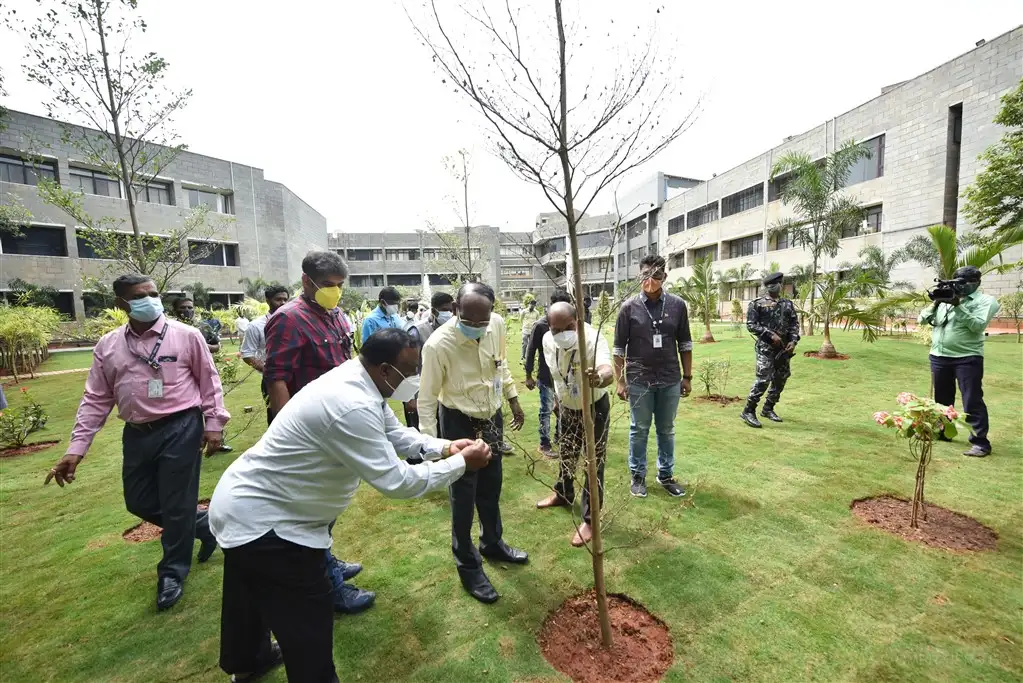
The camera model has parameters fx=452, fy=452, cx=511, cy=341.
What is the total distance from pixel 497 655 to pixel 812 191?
1441 cm

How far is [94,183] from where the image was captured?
2762cm

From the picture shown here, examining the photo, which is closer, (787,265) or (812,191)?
(812,191)

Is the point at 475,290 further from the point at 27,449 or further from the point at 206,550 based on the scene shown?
the point at 27,449

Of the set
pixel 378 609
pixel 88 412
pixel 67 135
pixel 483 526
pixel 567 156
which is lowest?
pixel 378 609

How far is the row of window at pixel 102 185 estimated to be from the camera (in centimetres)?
2511

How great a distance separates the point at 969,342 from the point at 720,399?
360cm

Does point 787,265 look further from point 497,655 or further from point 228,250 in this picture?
point 228,250

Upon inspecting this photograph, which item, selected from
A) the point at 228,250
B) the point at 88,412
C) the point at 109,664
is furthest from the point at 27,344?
the point at 228,250

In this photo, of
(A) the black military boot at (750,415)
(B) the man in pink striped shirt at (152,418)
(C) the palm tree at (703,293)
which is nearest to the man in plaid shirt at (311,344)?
(B) the man in pink striped shirt at (152,418)

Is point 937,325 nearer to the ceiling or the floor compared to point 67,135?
nearer to the floor

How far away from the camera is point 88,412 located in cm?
283

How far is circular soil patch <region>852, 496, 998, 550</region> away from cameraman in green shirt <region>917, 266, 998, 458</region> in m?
1.88

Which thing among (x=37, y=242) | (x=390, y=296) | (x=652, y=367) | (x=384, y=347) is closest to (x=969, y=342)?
(x=652, y=367)

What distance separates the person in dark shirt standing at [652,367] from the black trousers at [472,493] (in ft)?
4.69
